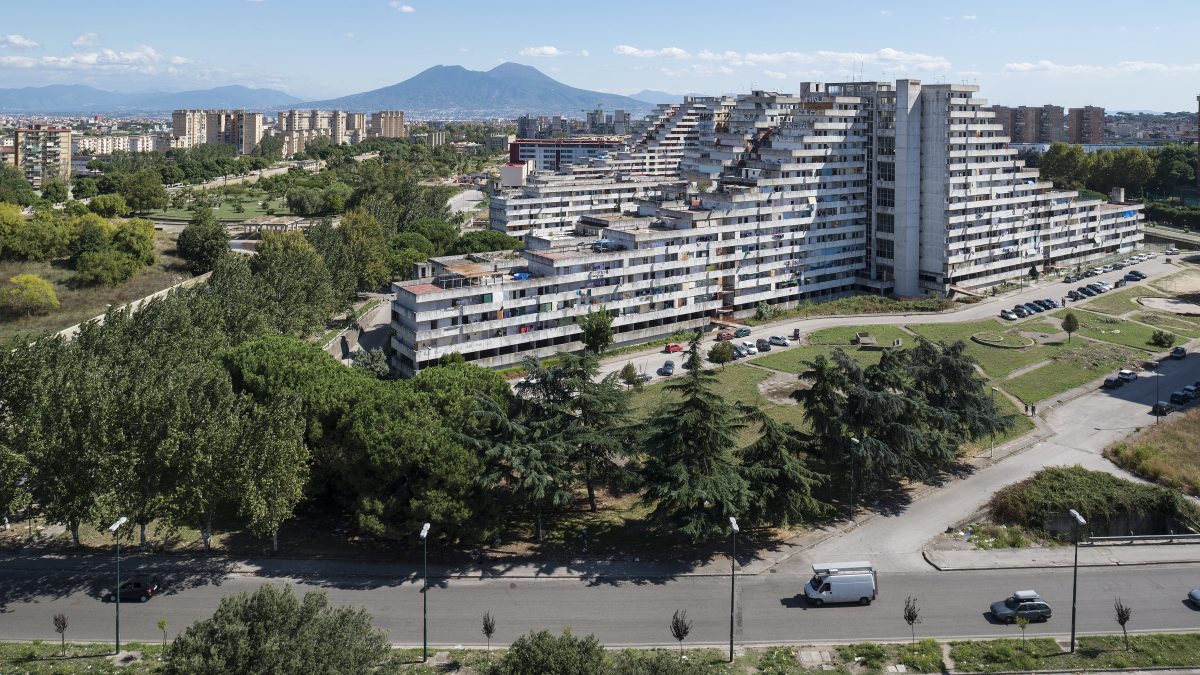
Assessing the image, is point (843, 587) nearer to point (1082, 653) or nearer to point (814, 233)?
point (1082, 653)

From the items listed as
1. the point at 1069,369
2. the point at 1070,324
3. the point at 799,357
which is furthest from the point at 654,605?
the point at 1070,324

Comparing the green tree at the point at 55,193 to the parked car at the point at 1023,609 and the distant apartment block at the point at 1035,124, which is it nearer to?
the parked car at the point at 1023,609

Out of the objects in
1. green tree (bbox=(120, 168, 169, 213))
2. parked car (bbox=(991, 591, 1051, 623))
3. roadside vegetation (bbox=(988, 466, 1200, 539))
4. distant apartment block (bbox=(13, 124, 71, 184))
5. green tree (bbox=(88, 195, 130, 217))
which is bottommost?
parked car (bbox=(991, 591, 1051, 623))

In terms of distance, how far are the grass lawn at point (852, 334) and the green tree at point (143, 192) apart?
8430cm

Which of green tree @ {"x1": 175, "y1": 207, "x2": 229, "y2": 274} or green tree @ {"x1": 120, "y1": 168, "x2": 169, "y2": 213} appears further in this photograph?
green tree @ {"x1": 120, "y1": 168, "x2": 169, "y2": 213}

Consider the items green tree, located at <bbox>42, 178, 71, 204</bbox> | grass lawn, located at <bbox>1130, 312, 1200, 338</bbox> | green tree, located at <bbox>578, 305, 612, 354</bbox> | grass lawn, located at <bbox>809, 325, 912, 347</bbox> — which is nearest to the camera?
green tree, located at <bbox>578, 305, 612, 354</bbox>

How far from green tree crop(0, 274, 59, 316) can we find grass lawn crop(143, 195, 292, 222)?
3826 cm

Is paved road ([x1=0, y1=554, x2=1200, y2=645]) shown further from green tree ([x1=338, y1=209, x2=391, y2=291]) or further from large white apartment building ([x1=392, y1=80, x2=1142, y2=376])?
green tree ([x1=338, y1=209, x2=391, y2=291])

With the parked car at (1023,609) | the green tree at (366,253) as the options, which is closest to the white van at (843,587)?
the parked car at (1023,609)

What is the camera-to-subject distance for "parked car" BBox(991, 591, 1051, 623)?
89.1 feet

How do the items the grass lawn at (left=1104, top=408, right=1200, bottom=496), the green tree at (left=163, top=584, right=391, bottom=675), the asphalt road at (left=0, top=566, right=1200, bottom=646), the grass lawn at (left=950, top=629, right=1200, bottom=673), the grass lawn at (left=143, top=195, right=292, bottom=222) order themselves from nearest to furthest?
the green tree at (left=163, top=584, right=391, bottom=675) < the grass lawn at (left=950, top=629, right=1200, bottom=673) < the asphalt road at (left=0, top=566, right=1200, bottom=646) < the grass lawn at (left=1104, top=408, right=1200, bottom=496) < the grass lawn at (left=143, top=195, right=292, bottom=222)

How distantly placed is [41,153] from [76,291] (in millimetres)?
101136

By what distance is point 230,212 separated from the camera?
4818 inches

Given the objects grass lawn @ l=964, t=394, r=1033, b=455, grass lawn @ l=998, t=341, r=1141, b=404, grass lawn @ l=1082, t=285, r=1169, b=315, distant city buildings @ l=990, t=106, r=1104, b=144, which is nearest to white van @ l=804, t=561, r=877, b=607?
grass lawn @ l=964, t=394, r=1033, b=455
